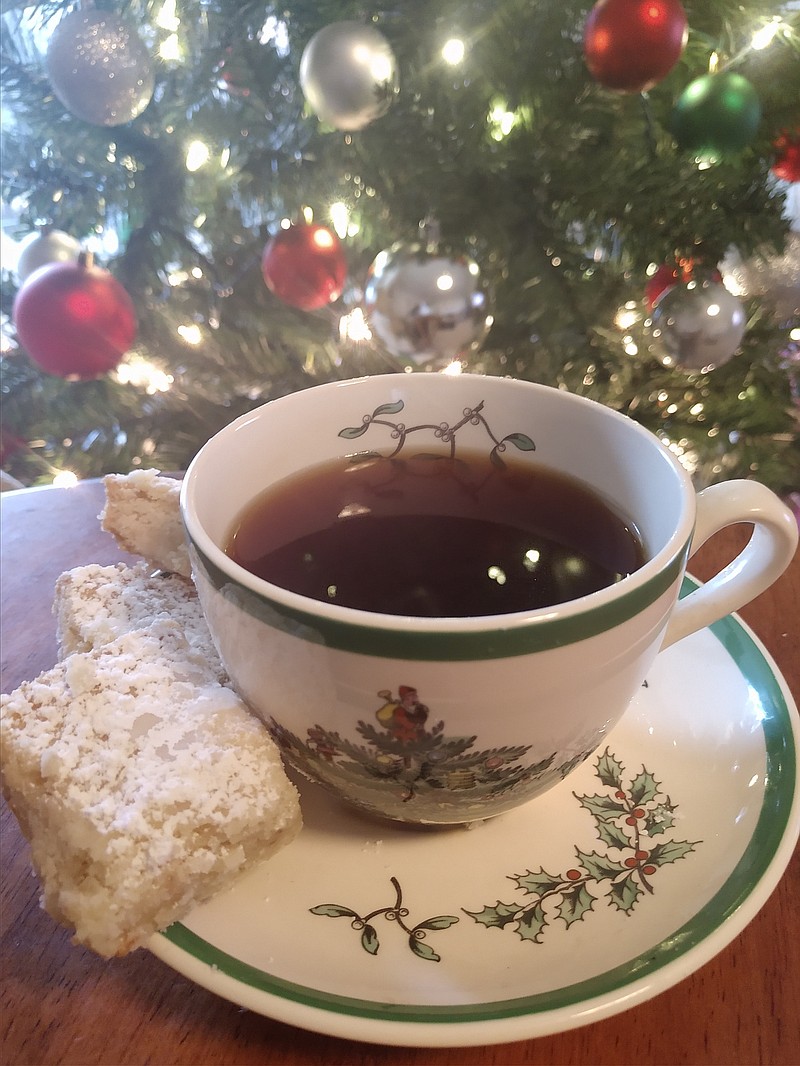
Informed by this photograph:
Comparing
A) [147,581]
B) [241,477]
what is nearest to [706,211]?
[241,477]

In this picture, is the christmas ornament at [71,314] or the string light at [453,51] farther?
the christmas ornament at [71,314]

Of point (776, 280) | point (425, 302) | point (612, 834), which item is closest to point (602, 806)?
point (612, 834)

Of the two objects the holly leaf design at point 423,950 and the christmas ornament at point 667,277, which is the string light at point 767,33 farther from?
the holly leaf design at point 423,950

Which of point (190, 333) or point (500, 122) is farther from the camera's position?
point (190, 333)

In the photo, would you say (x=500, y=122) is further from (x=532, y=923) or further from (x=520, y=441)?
(x=532, y=923)

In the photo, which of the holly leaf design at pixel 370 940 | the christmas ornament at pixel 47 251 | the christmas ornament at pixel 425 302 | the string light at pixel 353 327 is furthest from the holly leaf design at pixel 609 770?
the christmas ornament at pixel 47 251

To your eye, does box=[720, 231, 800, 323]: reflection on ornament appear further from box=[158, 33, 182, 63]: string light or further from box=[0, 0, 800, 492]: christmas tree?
box=[158, 33, 182, 63]: string light
